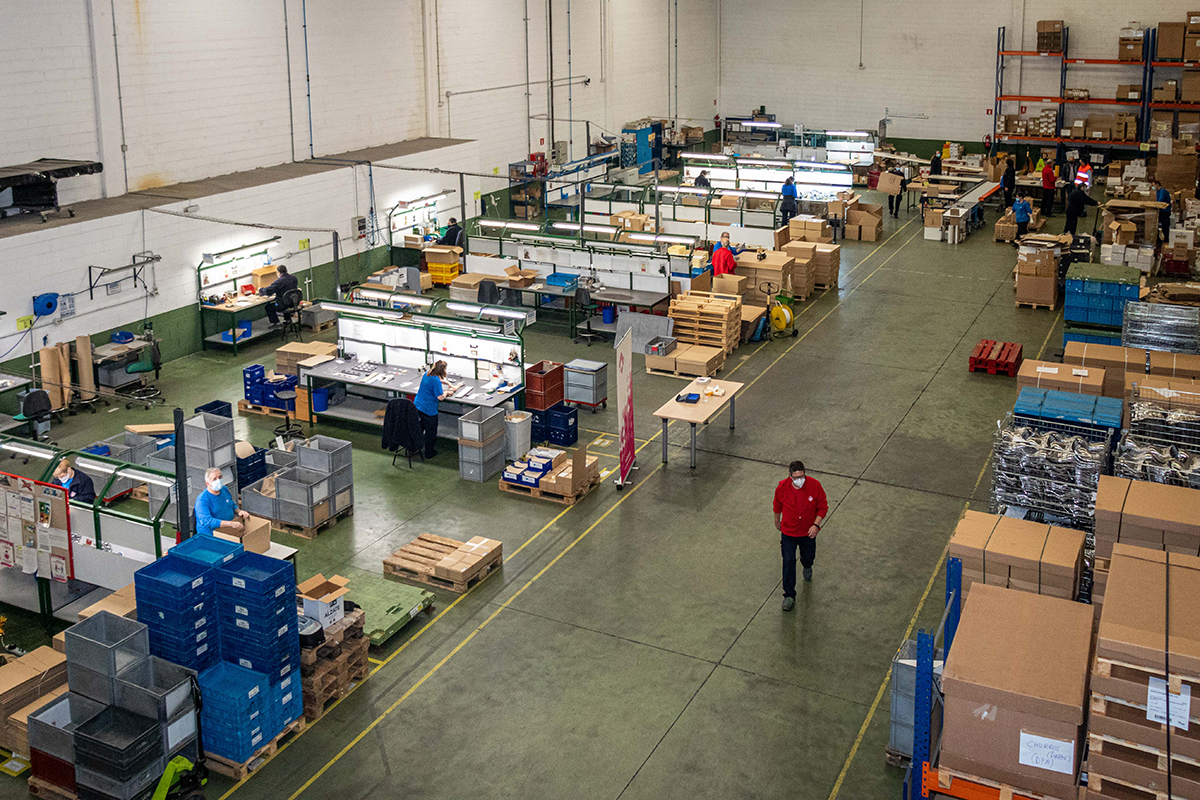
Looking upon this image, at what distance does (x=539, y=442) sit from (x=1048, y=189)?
19606mm

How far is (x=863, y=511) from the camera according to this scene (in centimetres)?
1342

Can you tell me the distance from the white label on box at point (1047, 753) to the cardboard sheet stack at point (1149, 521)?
9.34 ft

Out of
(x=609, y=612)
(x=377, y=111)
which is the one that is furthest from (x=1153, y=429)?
(x=377, y=111)

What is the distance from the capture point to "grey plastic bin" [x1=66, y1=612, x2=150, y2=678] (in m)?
8.45

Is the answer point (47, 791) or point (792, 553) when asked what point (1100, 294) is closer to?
point (792, 553)

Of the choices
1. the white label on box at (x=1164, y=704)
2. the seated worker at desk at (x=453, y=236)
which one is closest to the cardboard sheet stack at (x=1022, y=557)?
the white label on box at (x=1164, y=704)

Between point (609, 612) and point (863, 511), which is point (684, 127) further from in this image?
point (609, 612)

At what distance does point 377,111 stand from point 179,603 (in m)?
18.3

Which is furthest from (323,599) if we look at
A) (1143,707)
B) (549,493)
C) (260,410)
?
(260,410)

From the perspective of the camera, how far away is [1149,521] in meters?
8.70

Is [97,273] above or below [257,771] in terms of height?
above

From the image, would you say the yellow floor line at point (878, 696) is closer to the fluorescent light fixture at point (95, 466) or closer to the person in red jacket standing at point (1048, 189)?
the fluorescent light fixture at point (95, 466)

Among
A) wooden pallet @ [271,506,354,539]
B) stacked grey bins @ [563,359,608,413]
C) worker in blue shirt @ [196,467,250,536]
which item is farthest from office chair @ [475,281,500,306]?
worker in blue shirt @ [196,467,250,536]

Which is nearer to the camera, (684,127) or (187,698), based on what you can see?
(187,698)
